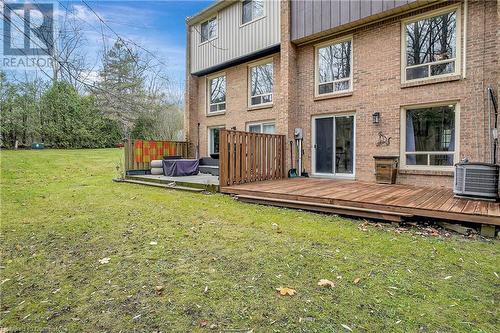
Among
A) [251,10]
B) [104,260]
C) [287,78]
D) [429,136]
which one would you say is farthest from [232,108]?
[104,260]

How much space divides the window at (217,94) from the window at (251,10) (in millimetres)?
2529

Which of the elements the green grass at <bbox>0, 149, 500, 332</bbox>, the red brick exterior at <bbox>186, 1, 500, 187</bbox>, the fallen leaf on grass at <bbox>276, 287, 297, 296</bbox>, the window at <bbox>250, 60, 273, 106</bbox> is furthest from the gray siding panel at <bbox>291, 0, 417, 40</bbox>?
the fallen leaf on grass at <bbox>276, 287, 297, 296</bbox>

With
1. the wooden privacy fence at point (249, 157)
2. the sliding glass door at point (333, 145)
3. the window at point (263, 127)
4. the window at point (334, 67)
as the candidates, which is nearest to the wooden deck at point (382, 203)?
the wooden privacy fence at point (249, 157)

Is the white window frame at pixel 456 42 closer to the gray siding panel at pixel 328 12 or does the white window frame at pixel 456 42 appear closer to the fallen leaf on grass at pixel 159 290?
the gray siding panel at pixel 328 12

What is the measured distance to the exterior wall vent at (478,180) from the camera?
4.84m

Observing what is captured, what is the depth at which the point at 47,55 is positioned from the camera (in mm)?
3375

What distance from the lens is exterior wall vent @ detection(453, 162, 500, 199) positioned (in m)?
4.84

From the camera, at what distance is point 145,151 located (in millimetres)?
11523

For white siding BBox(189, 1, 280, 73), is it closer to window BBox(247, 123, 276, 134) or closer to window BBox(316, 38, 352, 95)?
window BBox(316, 38, 352, 95)

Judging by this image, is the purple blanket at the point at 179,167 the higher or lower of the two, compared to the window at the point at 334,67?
lower

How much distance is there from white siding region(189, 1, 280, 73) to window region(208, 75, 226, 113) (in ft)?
2.42

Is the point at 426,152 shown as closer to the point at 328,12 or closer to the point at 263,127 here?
the point at 328,12

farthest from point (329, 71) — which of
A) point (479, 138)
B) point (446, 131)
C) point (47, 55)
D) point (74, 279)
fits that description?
point (74, 279)

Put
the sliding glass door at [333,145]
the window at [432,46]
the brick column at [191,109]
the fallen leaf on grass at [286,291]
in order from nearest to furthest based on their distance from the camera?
the fallen leaf on grass at [286,291] < the window at [432,46] < the sliding glass door at [333,145] < the brick column at [191,109]
